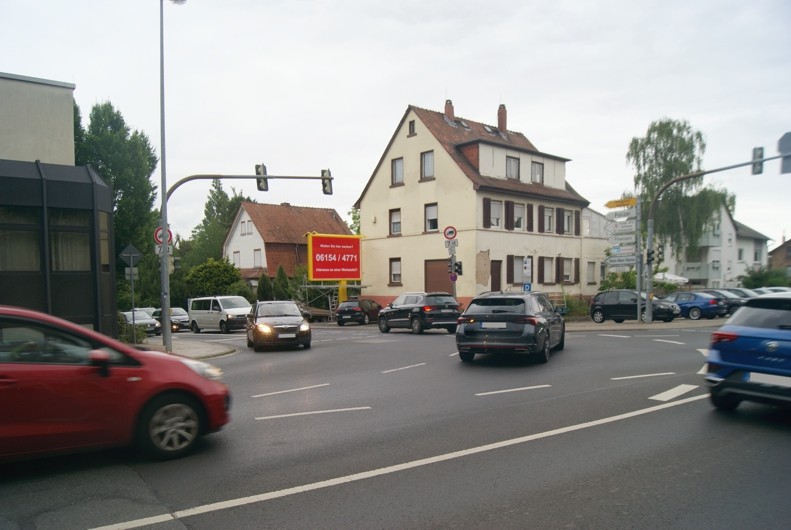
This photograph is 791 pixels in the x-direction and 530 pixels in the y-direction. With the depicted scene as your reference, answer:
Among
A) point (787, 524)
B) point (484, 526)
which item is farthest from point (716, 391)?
point (484, 526)

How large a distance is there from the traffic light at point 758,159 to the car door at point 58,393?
71.1 ft

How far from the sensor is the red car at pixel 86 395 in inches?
209

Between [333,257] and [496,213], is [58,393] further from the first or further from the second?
[333,257]

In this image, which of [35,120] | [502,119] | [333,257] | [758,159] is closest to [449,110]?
[502,119]

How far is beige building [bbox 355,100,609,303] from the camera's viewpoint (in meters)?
35.9

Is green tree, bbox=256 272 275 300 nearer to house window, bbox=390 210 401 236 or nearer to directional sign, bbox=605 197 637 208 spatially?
house window, bbox=390 210 401 236

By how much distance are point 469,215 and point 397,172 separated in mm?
7462

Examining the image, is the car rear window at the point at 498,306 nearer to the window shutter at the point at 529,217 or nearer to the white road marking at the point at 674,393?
the white road marking at the point at 674,393

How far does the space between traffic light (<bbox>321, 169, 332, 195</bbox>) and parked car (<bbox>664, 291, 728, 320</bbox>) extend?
21021 mm

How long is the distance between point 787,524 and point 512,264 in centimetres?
3337

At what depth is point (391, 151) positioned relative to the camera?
40.7 meters

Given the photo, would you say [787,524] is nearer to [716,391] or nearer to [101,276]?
[716,391]

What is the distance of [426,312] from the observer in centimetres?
2403

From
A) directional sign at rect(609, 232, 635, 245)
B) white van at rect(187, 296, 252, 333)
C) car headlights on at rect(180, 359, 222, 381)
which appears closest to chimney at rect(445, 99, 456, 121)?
directional sign at rect(609, 232, 635, 245)
